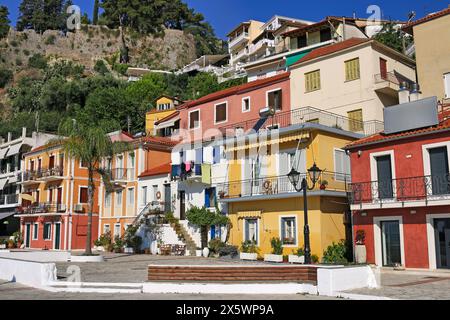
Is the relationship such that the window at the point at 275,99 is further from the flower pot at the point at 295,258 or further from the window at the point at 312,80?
the flower pot at the point at 295,258

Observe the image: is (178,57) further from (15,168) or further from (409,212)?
(409,212)

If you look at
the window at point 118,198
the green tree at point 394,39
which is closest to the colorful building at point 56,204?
the window at point 118,198

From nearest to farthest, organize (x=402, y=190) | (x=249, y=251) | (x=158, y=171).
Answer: (x=402, y=190), (x=249, y=251), (x=158, y=171)

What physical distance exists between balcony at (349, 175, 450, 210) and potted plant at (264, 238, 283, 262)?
5.38 m

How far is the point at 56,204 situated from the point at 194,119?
1527 cm

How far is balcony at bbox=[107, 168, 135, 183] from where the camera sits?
40781 millimetres

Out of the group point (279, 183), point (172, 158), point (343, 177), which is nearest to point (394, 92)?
point (343, 177)

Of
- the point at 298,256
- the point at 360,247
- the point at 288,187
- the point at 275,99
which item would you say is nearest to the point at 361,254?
the point at 360,247

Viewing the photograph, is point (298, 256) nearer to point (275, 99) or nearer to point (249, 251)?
point (249, 251)

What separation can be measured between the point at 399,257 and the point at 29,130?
66693 millimetres

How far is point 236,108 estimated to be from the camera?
37594mm

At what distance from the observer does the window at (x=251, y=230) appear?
29.3 meters

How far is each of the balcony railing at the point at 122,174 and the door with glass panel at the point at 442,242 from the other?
84.4 feet

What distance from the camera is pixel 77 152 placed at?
29844mm
